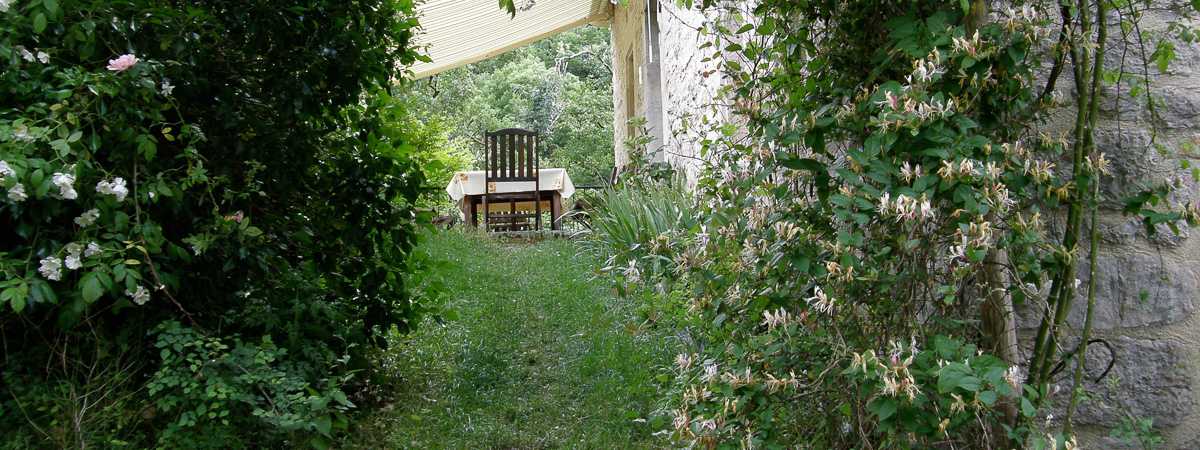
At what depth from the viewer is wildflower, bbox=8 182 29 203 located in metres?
1.82

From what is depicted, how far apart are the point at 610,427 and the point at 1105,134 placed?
153 centimetres

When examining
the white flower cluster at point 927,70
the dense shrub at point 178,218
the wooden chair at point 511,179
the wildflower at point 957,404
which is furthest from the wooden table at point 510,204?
the wildflower at point 957,404

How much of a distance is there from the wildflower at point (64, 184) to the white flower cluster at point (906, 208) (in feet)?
5.25

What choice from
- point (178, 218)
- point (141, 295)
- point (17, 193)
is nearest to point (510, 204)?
point (178, 218)

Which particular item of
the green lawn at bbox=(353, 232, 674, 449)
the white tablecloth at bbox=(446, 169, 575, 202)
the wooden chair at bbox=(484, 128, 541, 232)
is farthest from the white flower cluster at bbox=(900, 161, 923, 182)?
the white tablecloth at bbox=(446, 169, 575, 202)

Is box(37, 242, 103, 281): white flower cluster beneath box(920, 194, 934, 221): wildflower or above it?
beneath

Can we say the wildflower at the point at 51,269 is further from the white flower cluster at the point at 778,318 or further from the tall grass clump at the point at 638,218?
the tall grass clump at the point at 638,218

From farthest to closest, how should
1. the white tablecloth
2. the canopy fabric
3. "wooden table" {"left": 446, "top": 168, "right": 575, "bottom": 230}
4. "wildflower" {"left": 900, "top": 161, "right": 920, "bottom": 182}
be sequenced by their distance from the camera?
the white tablecloth, "wooden table" {"left": 446, "top": 168, "right": 575, "bottom": 230}, the canopy fabric, "wildflower" {"left": 900, "top": 161, "right": 920, "bottom": 182}

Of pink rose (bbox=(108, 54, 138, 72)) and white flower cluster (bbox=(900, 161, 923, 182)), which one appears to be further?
pink rose (bbox=(108, 54, 138, 72))

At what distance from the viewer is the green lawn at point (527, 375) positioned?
2664 millimetres

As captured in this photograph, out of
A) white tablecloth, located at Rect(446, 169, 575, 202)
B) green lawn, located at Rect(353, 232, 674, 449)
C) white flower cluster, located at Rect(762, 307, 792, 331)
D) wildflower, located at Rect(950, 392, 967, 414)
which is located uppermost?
white tablecloth, located at Rect(446, 169, 575, 202)

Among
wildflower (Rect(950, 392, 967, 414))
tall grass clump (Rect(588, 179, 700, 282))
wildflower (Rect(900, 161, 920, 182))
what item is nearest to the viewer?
wildflower (Rect(950, 392, 967, 414))

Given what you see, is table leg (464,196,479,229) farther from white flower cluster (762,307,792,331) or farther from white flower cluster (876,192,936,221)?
white flower cluster (876,192,936,221)

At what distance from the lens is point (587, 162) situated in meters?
20.2
